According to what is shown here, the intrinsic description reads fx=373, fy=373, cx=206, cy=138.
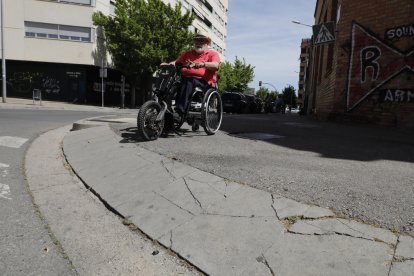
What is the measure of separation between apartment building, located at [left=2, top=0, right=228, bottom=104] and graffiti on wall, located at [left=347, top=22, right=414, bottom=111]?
70.8 feet

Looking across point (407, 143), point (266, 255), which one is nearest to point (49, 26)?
point (407, 143)

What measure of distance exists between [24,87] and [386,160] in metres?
30.2

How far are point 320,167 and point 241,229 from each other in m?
1.66

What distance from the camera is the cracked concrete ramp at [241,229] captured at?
6.81 ft

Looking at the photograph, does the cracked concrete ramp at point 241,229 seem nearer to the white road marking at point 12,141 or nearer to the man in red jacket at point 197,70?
the man in red jacket at point 197,70

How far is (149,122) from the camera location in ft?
16.6

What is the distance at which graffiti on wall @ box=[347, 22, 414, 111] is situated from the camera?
8930 mm

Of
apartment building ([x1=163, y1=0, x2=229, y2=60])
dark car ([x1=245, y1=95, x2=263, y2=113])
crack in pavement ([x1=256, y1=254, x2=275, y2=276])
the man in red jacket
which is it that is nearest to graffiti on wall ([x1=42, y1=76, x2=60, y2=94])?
dark car ([x1=245, y1=95, x2=263, y2=113])

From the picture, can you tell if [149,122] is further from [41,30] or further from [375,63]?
[41,30]

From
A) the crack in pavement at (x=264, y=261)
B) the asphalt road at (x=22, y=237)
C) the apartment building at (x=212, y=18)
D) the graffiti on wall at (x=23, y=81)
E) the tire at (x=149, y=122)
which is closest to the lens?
the crack in pavement at (x=264, y=261)

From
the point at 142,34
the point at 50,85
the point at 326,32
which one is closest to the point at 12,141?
the point at 326,32

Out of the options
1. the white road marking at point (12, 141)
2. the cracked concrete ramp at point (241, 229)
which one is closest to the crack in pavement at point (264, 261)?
the cracked concrete ramp at point (241, 229)

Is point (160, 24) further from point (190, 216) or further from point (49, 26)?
point (190, 216)

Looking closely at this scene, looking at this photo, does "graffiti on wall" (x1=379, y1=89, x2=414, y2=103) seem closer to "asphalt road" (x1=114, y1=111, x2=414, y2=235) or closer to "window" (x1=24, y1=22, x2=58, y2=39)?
"asphalt road" (x1=114, y1=111, x2=414, y2=235)
